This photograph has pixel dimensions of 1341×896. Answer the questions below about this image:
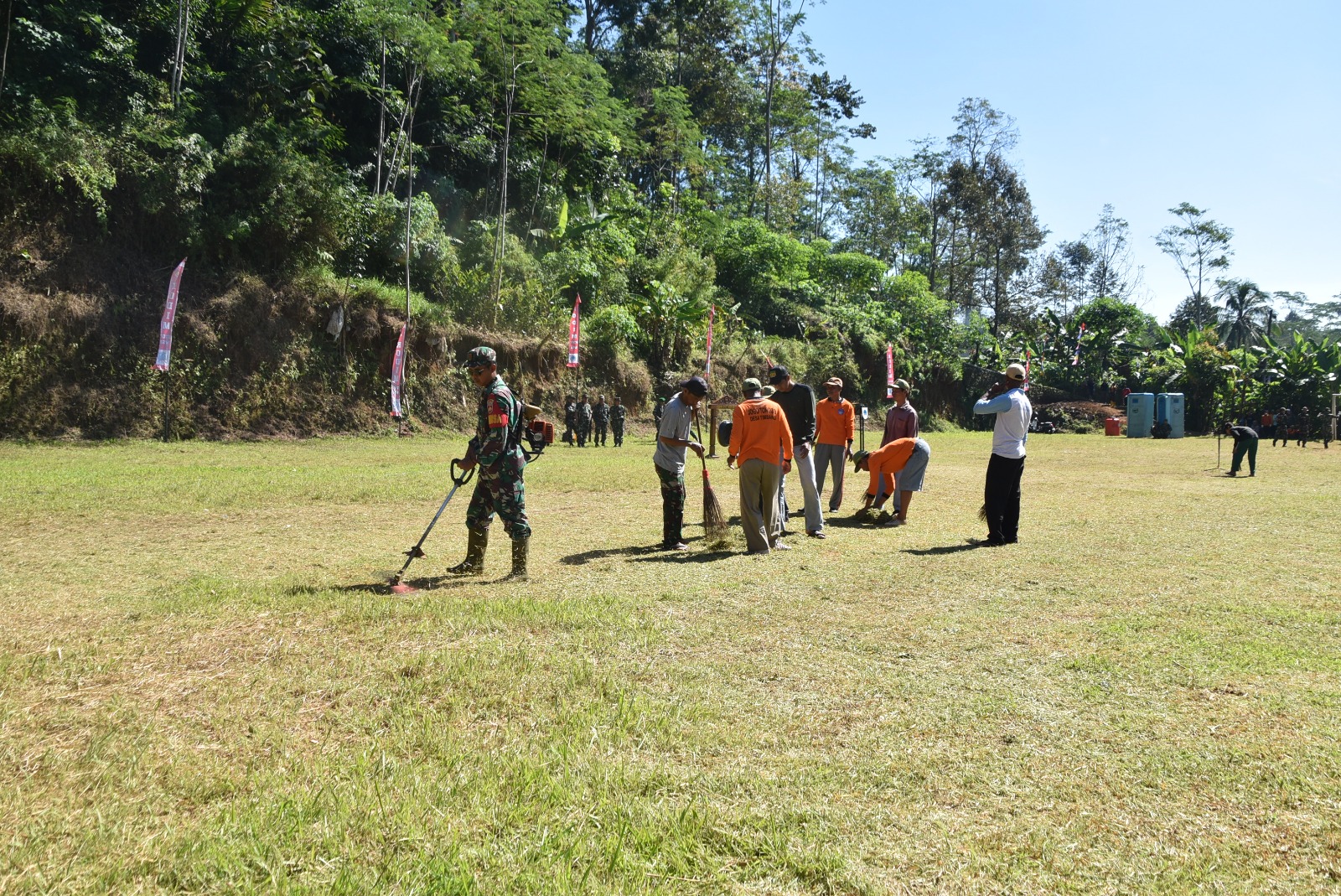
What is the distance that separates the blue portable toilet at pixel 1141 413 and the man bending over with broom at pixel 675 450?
1412 inches

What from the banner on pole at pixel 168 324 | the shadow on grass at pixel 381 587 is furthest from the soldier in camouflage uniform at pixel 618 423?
the shadow on grass at pixel 381 587

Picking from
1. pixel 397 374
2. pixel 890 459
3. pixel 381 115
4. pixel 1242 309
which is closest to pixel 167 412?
pixel 397 374

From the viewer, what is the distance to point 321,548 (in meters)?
8.69

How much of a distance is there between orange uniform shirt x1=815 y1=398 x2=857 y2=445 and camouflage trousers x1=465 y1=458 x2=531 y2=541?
5.03 meters

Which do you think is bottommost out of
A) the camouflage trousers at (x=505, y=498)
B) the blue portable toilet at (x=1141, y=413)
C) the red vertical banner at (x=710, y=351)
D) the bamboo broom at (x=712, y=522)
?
the bamboo broom at (x=712, y=522)

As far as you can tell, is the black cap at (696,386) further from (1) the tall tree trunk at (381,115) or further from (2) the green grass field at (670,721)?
(1) the tall tree trunk at (381,115)

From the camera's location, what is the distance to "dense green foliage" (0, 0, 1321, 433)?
75.8 ft

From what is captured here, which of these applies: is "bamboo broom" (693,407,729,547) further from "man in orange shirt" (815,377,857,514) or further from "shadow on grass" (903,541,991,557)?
"man in orange shirt" (815,377,857,514)

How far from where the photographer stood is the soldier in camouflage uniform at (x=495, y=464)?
702 cm

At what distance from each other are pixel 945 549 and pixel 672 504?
9.33ft

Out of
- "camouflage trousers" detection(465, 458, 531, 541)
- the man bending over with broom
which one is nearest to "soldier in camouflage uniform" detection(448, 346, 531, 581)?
"camouflage trousers" detection(465, 458, 531, 541)

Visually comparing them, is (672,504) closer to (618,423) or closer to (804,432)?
(804,432)

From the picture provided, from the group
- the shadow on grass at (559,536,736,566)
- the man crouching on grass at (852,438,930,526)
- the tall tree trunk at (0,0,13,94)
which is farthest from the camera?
the tall tree trunk at (0,0,13,94)

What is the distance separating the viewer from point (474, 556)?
7.43 metres
